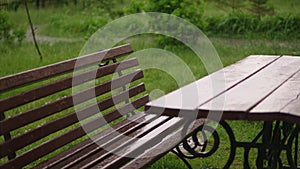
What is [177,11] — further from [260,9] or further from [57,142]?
[57,142]

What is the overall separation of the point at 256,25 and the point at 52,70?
7036 mm

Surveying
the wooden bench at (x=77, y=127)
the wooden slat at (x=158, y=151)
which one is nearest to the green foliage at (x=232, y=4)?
the wooden bench at (x=77, y=127)

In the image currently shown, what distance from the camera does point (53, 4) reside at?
14984 millimetres

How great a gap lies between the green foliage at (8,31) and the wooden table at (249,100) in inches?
244

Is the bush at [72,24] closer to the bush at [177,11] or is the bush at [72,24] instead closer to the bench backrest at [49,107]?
the bush at [177,11]

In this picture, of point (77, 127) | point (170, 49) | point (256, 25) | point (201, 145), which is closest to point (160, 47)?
point (170, 49)

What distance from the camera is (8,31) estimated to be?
948cm

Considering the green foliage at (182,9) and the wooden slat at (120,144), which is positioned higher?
the wooden slat at (120,144)

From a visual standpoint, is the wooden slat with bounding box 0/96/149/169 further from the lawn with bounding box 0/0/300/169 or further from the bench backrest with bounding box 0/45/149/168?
the lawn with bounding box 0/0/300/169

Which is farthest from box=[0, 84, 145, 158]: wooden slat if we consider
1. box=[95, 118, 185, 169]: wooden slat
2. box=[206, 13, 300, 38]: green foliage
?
box=[206, 13, 300, 38]: green foliage

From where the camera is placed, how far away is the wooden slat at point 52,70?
272 cm

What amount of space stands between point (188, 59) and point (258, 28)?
232cm

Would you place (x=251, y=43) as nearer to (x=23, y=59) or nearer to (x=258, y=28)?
(x=258, y=28)

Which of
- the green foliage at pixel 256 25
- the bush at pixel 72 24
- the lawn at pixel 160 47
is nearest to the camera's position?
the lawn at pixel 160 47
